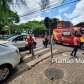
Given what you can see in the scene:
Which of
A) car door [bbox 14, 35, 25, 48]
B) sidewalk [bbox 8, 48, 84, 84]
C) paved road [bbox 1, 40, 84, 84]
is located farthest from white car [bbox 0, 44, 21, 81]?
car door [bbox 14, 35, 25, 48]

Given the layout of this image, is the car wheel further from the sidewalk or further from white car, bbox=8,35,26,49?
white car, bbox=8,35,26,49

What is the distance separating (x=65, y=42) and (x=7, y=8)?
341 inches

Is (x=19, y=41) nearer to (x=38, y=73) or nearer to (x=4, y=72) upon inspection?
(x=38, y=73)

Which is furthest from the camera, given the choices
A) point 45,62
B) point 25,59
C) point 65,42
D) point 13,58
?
point 65,42

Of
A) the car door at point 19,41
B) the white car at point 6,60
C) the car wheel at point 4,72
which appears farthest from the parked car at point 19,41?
the car wheel at point 4,72

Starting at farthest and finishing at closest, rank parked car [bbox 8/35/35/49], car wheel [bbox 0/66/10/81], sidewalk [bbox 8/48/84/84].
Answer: parked car [bbox 8/35/35/49] → car wheel [bbox 0/66/10/81] → sidewalk [bbox 8/48/84/84]

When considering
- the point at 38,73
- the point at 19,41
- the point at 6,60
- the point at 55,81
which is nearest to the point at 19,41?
the point at 19,41

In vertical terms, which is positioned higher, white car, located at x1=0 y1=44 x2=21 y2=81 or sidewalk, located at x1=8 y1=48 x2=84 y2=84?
white car, located at x1=0 y1=44 x2=21 y2=81

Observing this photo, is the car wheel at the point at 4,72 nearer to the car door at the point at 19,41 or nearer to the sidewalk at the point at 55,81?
the sidewalk at the point at 55,81

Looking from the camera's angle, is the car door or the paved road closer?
the paved road

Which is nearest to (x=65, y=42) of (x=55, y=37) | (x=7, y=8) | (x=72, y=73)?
(x=55, y=37)

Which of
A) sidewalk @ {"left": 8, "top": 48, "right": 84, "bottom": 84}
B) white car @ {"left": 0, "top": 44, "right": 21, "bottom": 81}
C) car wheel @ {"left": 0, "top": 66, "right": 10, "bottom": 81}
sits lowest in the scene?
sidewalk @ {"left": 8, "top": 48, "right": 84, "bottom": 84}

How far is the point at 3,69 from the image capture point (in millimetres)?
6852

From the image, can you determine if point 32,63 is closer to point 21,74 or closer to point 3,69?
point 21,74
